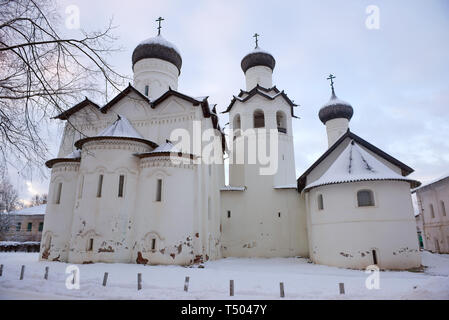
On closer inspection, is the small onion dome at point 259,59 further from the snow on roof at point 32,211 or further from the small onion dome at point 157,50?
the snow on roof at point 32,211

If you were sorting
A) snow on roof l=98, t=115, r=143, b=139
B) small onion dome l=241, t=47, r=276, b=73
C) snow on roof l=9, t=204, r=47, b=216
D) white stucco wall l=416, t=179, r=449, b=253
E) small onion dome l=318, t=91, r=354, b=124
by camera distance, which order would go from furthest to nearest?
snow on roof l=9, t=204, r=47, b=216, small onion dome l=318, t=91, r=354, b=124, small onion dome l=241, t=47, r=276, b=73, white stucco wall l=416, t=179, r=449, b=253, snow on roof l=98, t=115, r=143, b=139

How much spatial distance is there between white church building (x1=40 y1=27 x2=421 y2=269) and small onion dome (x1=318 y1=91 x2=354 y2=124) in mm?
8055

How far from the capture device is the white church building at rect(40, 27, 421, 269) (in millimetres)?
11992

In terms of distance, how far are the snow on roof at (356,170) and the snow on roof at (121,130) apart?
30.4 feet

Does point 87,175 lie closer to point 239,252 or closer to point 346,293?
point 239,252

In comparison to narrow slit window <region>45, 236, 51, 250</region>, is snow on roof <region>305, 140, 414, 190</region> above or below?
above

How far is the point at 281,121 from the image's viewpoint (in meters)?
21.2

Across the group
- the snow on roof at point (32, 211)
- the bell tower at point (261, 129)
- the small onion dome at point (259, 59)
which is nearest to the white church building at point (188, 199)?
the bell tower at point (261, 129)

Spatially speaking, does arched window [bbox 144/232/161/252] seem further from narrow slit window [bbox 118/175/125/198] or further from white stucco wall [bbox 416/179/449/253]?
white stucco wall [bbox 416/179/449/253]

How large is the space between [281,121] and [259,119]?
5.46ft

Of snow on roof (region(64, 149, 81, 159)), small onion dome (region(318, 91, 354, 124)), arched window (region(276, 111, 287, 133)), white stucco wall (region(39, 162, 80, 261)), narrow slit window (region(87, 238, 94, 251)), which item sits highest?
small onion dome (region(318, 91, 354, 124))

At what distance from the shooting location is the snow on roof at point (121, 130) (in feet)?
45.1

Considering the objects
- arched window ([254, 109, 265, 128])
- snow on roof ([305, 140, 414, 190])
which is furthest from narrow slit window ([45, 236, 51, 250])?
arched window ([254, 109, 265, 128])

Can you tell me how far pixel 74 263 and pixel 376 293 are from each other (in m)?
11.6
